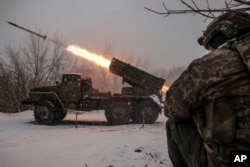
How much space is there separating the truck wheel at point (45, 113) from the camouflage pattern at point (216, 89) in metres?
14.5

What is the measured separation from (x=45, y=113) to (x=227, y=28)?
48.1 ft

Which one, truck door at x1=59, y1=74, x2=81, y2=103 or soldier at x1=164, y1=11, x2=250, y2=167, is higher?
truck door at x1=59, y1=74, x2=81, y2=103

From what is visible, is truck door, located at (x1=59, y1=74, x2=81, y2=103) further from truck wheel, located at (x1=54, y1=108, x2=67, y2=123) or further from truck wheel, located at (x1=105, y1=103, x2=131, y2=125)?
truck wheel, located at (x1=105, y1=103, x2=131, y2=125)

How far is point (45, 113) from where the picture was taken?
1652 cm

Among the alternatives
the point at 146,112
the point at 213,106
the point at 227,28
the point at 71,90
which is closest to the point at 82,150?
the point at 227,28

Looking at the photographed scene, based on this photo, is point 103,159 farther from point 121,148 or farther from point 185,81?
point 185,81

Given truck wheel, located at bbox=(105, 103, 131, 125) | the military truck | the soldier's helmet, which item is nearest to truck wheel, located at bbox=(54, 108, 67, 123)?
the military truck

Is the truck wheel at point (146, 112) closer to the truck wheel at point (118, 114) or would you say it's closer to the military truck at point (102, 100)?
the military truck at point (102, 100)

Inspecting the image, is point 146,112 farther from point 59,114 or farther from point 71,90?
point 59,114

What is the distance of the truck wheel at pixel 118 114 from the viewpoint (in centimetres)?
1673

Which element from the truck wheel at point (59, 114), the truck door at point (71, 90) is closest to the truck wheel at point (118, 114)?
the truck door at point (71, 90)

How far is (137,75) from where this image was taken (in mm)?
17672

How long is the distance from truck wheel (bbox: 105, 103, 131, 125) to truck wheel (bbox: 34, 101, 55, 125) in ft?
8.38

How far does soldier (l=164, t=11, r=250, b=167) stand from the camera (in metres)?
2.18
